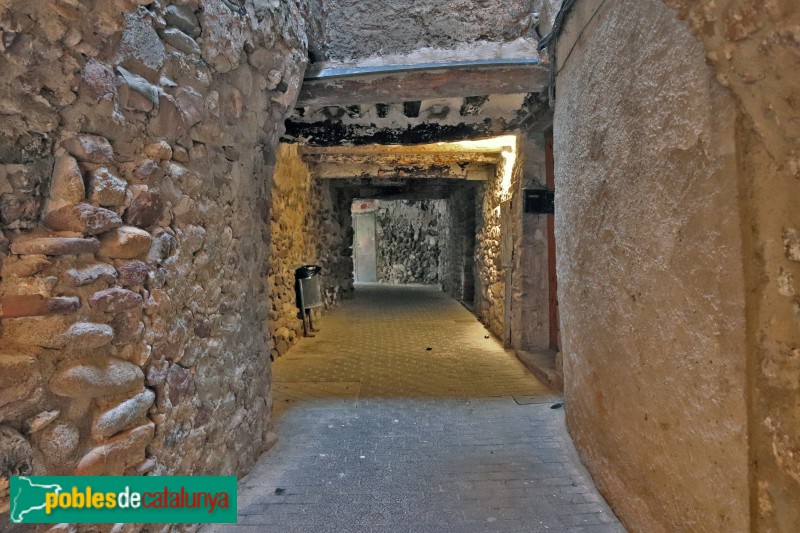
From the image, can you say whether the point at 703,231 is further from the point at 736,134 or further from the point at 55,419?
the point at 55,419

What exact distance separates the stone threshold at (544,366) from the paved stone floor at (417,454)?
0.09 m

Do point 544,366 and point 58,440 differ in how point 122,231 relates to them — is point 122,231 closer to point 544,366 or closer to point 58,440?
point 58,440

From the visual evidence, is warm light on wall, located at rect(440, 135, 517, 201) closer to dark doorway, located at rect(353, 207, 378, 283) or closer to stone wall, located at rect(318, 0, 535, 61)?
stone wall, located at rect(318, 0, 535, 61)

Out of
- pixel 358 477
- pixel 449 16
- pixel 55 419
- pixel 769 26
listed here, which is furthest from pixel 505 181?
pixel 55 419

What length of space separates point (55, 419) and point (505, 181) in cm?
430

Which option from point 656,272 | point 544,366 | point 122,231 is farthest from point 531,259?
point 122,231

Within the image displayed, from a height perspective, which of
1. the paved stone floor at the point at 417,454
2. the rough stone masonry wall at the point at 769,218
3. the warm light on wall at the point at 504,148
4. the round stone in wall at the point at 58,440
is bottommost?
the paved stone floor at the point at 417,454

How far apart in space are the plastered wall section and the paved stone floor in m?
0.32

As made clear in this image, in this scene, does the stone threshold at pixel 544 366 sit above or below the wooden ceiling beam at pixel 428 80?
below

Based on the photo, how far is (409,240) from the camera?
13.1m

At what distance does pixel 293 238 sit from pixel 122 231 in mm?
3842

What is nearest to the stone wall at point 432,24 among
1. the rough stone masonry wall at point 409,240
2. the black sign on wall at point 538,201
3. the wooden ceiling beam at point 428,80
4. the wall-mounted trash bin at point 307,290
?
the wooden ceiling beam at point 428,80

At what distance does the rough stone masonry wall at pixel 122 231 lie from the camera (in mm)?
1155

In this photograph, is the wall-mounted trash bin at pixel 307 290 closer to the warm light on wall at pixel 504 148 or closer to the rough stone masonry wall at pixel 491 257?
the rough stone masonry wall at pixel 491 257
